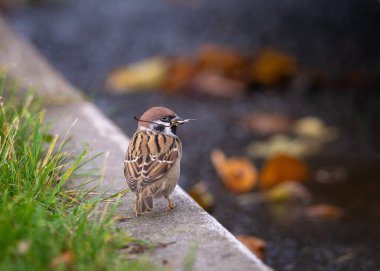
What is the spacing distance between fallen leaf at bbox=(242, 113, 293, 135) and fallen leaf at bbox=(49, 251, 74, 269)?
170 inches

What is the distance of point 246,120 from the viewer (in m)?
7.58

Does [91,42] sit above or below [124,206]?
above

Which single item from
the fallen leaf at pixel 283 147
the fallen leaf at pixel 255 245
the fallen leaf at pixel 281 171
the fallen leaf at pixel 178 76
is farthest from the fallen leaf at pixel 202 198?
the fallen leaf at pixel 178 76

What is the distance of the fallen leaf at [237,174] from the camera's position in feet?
20.0

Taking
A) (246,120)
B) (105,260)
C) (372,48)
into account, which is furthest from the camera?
(372,48)

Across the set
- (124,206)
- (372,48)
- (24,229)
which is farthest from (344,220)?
(372,48)

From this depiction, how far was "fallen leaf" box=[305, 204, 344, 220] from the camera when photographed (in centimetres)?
556

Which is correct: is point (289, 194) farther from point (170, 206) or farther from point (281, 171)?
point (170, 206)

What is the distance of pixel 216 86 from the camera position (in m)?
8.31

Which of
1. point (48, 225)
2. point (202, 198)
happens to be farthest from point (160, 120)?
point (48, 225)

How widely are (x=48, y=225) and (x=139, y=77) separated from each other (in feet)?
17.6

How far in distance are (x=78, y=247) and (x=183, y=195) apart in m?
1.18

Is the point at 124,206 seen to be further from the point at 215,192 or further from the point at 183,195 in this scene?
the point at 215,192

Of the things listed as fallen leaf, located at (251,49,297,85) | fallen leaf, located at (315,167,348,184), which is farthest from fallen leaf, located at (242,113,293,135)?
fallen leaf, located at (315,167,348,184)
